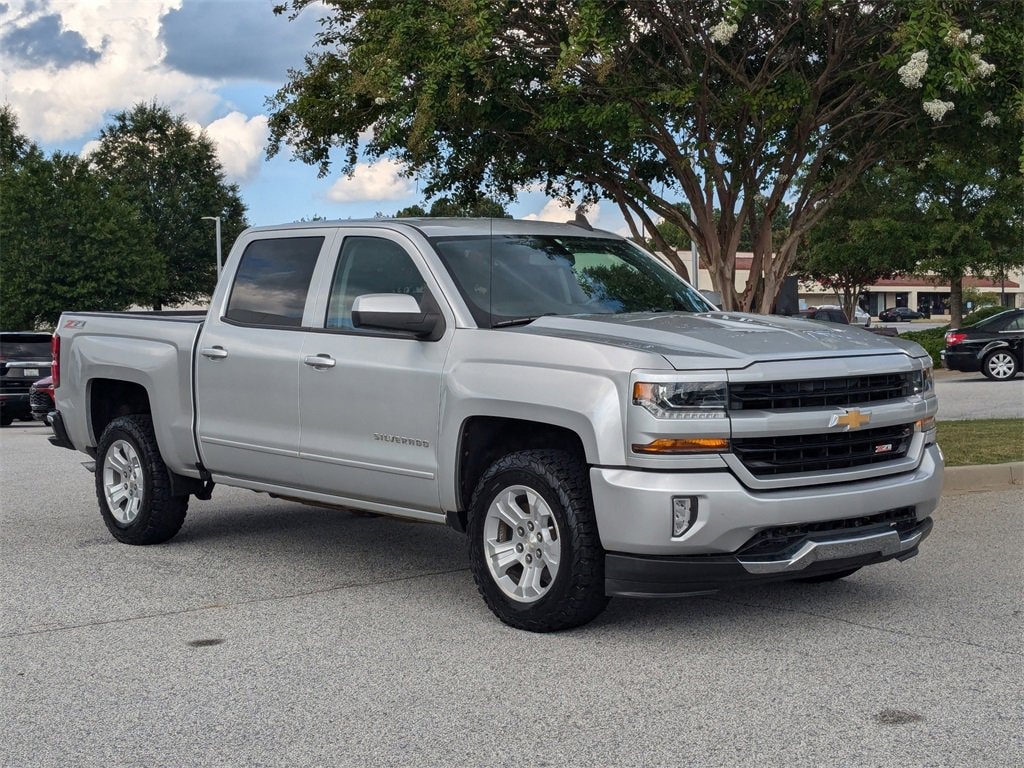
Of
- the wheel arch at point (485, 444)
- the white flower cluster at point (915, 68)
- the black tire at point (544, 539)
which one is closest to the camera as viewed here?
the black tire at point (544, 539)

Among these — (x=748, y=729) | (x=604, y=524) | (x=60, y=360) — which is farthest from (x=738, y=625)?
(x=60, y=360)

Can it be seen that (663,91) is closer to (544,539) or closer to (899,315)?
(544,539)

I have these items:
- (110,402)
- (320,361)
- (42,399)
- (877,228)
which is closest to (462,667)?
(320,361)

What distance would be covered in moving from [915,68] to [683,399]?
8201 mm

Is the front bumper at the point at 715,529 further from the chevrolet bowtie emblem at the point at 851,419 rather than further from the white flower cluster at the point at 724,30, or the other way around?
the white flower cluster at the point at 724,30

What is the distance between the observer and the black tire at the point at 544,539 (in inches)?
237

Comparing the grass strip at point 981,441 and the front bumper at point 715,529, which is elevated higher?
the front bumper at point 715,529

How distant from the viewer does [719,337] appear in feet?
20.6

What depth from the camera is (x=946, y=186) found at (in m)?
39.8

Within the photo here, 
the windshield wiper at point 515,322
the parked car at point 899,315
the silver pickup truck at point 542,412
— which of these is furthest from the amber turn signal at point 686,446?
the parked car at point 899,315

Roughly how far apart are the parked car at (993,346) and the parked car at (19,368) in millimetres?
16917

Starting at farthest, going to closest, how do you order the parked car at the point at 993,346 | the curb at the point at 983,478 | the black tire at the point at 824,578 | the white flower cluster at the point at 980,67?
the parked car at the point at 993,346 < the white flower cluster at the point at 980,67 < the curb at the point at 983,478 < the black tire at the point at 824,578

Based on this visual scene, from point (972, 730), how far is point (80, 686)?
3.50m

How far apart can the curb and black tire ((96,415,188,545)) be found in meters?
5.94
